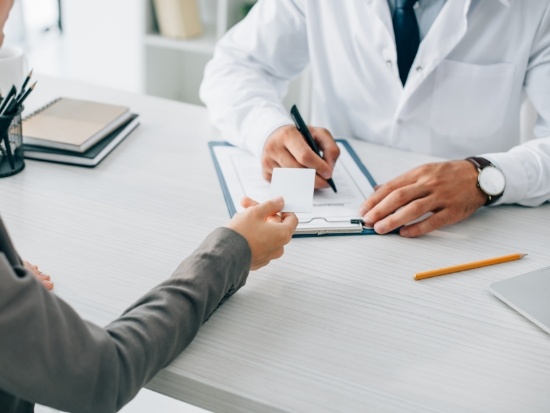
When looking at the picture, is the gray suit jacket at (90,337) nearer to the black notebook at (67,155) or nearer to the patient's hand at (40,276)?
the patient's hand at (40,276)

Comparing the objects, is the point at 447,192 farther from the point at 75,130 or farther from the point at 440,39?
the point at 75,130

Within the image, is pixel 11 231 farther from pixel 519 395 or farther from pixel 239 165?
pixel 519 395

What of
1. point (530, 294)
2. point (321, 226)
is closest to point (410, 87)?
point (321, 226)

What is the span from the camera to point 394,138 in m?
1.53

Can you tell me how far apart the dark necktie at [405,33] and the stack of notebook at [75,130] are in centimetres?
59

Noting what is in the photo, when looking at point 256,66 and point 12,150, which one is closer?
point 12,150

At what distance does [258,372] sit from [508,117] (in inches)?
40.6

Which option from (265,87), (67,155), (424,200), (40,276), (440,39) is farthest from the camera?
(265,87)

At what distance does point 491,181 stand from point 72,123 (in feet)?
2.56

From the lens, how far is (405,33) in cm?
141

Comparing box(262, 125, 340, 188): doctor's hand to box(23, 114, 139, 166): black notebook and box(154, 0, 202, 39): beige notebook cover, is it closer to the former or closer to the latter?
box(23, 114, 139, 166): black notebook

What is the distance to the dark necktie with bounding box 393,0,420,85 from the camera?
1.40 m

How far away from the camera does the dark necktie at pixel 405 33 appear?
1.40 meters

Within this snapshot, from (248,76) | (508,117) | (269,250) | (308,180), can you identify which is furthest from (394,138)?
(269,250)
